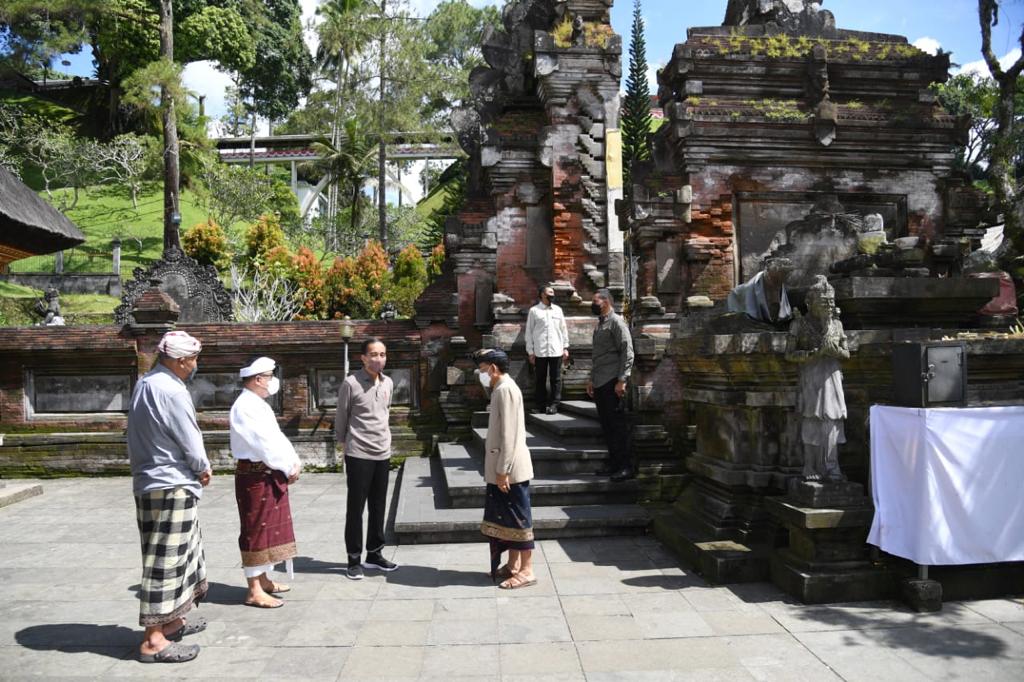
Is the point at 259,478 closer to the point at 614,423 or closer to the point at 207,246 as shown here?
the point at 614,423

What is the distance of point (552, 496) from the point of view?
24.3ft

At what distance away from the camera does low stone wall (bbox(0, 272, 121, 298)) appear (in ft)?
91.7

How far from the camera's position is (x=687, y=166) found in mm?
9156

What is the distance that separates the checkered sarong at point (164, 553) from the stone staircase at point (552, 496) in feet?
8.48

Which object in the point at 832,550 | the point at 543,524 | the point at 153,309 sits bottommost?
the point at 543,524

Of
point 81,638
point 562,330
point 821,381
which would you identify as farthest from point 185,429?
point 562,330

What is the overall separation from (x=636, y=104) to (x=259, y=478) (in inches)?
1359

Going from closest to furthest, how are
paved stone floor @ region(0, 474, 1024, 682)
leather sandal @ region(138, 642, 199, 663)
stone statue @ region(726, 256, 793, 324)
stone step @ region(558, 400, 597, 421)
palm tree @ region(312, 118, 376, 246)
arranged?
paved stone floor @ region(0, 474, 1024, 682), leather sandal @ region(138, 642, 199, 663), stone statue @ region(726, 256, 793, 324), stone step @ region(558, 400, 597, 421), palm tree @ region(312, 118, 376, 246)

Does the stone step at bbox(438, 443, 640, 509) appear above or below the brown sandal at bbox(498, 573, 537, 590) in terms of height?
above

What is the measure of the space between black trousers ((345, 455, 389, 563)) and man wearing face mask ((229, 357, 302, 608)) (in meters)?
0.63

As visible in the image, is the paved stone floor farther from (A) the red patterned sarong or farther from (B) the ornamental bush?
(B) the ornamental bush

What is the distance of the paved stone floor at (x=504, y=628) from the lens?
3.93 metres

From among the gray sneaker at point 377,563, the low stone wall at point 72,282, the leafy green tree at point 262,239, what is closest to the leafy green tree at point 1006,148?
the gray sneaker at point 377,563

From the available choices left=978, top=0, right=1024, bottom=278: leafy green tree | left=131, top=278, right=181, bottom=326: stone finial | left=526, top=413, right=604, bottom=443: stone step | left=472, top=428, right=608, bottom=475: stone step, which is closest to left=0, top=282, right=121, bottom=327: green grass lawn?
left=131, top=278, right=181, bottom=326: stone finial
